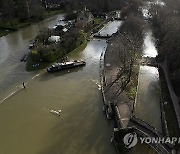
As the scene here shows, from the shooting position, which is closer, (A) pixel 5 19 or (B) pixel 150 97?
(B) pixel 150 97

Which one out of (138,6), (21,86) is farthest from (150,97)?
(138,6)

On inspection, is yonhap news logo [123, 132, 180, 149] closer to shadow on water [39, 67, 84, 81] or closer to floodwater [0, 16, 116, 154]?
floodwater [0, 16, 116, 154]

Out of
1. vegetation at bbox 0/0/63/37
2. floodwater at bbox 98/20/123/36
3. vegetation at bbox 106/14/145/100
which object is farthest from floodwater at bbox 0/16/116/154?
vegetation at bbox 0/0/63/37

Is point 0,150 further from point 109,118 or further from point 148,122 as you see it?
point 148,122

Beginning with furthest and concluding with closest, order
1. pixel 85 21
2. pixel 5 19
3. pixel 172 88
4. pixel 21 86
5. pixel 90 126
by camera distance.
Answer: pixel 5 19, pixel 85 21, pixel 21 86, pixel 172 88, pixel 90 126

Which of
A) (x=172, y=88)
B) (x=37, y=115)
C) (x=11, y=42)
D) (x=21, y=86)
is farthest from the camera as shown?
(x=11, y=42)

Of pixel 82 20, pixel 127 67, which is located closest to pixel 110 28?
pixel 82 20

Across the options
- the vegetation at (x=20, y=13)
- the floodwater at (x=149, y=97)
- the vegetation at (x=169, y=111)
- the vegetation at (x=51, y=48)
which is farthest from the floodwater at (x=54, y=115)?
the vegetation at (x=20, y=13)

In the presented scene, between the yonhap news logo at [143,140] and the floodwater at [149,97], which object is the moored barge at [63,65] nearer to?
the floodwater at [149,97]
